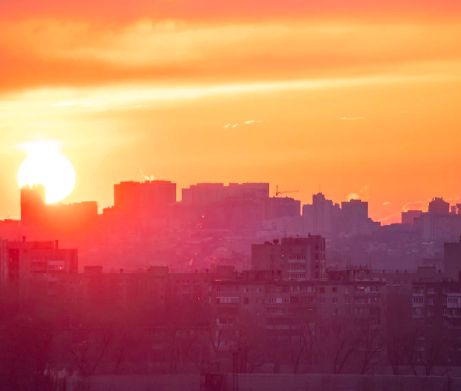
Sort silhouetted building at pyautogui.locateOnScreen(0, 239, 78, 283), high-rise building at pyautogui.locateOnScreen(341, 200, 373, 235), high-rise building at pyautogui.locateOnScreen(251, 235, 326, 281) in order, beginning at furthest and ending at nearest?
high-rise building at pyautogui.locateOnScreen(341, 200, 373, 235)
silhouetted building at pyautogui.locateOnScreen(0, 239, 78, 283)
high-rise building at pyautogui.locateOnScreen(251, 235, 326, 281)

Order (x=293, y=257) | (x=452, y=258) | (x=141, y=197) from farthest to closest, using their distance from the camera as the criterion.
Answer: (x=141, y=197) → (x=452, y=258) → (x=293, y=257)

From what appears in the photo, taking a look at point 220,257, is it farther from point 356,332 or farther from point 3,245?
point 356,332

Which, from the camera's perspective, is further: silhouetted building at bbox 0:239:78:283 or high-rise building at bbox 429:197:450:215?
high-rise building at bbox 429:197:450:215

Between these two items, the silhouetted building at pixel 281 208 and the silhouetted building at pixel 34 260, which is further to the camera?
the silhouetted building at pixel 281 208

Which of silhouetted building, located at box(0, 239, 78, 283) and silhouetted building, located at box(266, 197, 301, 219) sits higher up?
silhouetted building, located at box(266, 197, 301, 219)

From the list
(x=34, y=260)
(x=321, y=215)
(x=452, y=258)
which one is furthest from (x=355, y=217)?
(x=34, y=260)

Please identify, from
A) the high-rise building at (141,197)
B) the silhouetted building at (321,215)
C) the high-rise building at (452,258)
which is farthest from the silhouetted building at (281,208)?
the high-rise building at (452,258)

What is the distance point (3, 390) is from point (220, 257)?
85.3m

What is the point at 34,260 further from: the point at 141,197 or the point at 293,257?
the point at 141,197

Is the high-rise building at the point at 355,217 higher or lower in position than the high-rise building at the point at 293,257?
higher

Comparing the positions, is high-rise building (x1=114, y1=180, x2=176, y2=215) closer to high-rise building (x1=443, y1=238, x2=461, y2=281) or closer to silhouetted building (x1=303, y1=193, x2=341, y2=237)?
silhouetted building (x1=303, y1=193, x2=341, y2=237)

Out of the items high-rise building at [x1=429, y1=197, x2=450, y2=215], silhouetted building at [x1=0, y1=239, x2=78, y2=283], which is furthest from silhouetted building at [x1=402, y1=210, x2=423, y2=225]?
silhouetted building at [x1=0, y1=239, x2=78, y2=283]

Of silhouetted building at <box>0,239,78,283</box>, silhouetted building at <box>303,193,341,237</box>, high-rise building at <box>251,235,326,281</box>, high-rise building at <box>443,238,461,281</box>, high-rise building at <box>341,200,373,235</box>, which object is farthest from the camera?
high-rise building at <box>341,200,373,235</box>

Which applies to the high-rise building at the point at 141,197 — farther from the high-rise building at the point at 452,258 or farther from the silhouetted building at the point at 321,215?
the high-rise building at the point at 452,258
